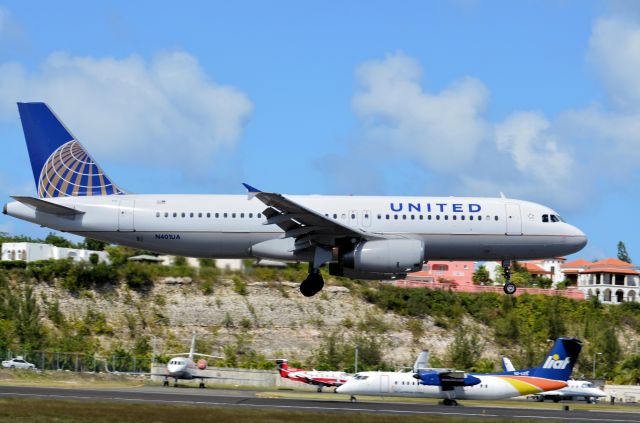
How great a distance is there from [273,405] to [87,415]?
27.3ft

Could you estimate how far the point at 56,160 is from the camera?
48656mm

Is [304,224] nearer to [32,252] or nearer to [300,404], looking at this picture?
[300,404]

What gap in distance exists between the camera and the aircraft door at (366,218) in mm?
45700

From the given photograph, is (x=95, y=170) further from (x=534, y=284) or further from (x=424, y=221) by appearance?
(x=534, y=284)

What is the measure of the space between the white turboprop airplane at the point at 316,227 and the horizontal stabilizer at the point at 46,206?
0.14 ft

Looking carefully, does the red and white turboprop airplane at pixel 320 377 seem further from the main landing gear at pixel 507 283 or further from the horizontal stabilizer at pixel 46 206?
the horizontal stabilizer at pixel 46 206

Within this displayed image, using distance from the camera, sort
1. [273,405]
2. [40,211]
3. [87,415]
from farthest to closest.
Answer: [40,211] → [273,405] → [87,415]

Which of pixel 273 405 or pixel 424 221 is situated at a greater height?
pixel 424 221

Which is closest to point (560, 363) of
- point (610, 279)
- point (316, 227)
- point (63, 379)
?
point (316, 227)

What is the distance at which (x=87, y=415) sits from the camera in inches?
1271

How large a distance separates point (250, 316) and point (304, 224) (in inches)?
1341

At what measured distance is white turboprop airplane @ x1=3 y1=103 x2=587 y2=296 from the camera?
4447 centimetres

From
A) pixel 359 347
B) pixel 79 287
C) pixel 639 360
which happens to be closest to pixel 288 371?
pixel 359 347

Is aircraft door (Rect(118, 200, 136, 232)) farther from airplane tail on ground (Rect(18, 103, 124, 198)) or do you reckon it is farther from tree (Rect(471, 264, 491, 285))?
tree (Rect(471, 264, 491, 285))
